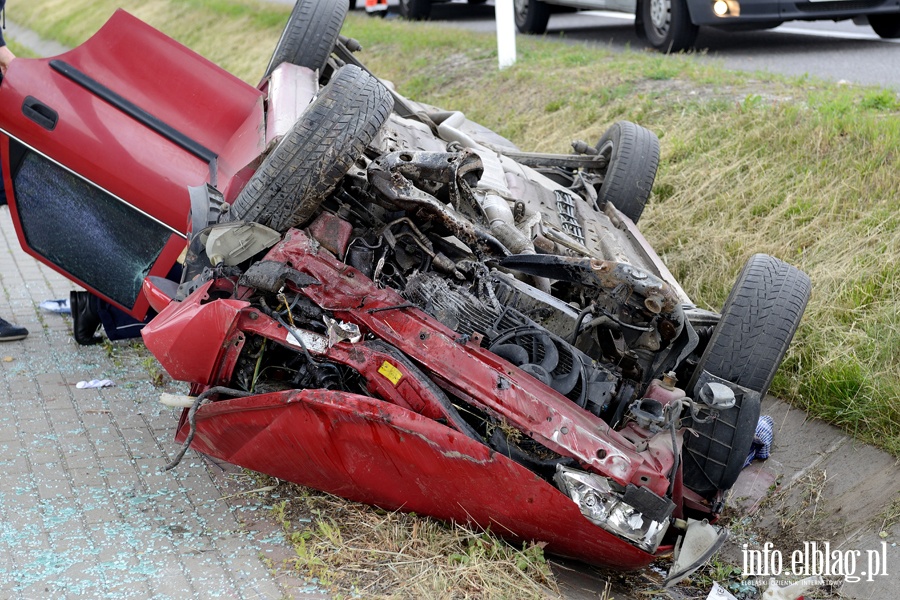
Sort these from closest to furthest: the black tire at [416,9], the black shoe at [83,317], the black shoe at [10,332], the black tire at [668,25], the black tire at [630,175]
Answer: the black shoe at [83,317] → the black shoe at [10,332] → the black tire at [630,175] → the black tire at [668,25] → the black tire at [416,9]

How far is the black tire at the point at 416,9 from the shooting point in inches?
536

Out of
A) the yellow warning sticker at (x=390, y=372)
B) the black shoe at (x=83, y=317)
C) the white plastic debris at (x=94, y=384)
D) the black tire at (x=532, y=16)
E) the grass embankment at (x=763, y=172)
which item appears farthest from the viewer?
the black tire at (x=532, y=16)

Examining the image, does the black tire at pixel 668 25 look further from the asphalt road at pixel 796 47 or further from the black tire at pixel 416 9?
the black tire at pixel 416 9

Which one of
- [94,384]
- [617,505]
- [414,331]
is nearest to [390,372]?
[414,331]

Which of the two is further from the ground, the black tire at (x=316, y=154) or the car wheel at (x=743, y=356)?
the black tire at (x=316, y=154)

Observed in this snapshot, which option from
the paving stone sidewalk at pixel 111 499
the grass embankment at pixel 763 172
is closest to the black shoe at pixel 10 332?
the paving stone sidewalk at pixel 111 499

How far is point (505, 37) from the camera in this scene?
940 centimetres

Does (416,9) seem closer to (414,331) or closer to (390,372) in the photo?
(414,331)

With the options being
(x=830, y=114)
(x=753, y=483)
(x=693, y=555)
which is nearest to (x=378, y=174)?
(x=693, y=555)

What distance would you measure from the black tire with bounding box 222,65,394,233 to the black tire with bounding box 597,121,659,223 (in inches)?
92.7

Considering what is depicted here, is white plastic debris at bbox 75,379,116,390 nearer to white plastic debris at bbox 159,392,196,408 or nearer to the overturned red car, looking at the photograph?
the overturned red car

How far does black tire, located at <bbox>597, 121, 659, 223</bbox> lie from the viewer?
5824 millimetres

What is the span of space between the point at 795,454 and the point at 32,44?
19.1m

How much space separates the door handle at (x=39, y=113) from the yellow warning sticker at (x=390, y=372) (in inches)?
87.6
